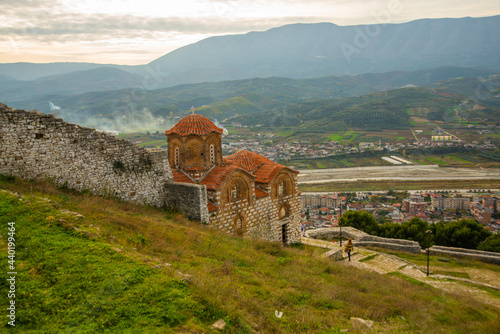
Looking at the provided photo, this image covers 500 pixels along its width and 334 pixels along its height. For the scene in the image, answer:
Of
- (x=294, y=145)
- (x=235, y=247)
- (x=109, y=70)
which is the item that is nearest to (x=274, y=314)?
(x=235, y=247)

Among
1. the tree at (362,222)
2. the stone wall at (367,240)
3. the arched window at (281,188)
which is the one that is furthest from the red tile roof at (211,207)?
the tree at (362,222)

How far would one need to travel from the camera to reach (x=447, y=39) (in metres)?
171

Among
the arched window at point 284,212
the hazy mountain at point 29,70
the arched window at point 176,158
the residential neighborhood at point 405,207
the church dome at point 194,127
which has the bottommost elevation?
the residential neighborhood at point 405,207

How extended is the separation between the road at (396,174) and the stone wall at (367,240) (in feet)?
106

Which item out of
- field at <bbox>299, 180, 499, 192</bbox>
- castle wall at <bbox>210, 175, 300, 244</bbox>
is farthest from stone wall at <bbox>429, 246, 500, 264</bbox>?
field at <bbox>299, 180, 499, 192</bbox>

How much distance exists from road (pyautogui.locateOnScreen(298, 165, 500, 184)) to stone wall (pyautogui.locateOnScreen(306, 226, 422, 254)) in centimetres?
3227

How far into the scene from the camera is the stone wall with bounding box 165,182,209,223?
12.9 m

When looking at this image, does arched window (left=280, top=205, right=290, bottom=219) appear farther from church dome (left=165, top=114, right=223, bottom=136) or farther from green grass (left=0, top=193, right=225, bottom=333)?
green grass (left=0, top=193, right=225, bottom=333)

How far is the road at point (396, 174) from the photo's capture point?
53969 mm

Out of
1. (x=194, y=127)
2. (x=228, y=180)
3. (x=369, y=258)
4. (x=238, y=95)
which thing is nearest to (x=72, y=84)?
(x=238, y=95)

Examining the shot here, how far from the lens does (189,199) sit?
13.2 meters

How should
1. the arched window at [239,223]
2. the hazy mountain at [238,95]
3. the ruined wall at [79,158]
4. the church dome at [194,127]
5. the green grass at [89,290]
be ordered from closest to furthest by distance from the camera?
the green grass at [89,290], the ruined wall at [79,158], the arched window at [239,223], the church dome at [194,127], the hazy mountain at [238,95]

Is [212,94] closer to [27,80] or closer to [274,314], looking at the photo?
[27,80]

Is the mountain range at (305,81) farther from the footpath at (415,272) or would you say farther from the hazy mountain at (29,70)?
the footpath at (415,272)
